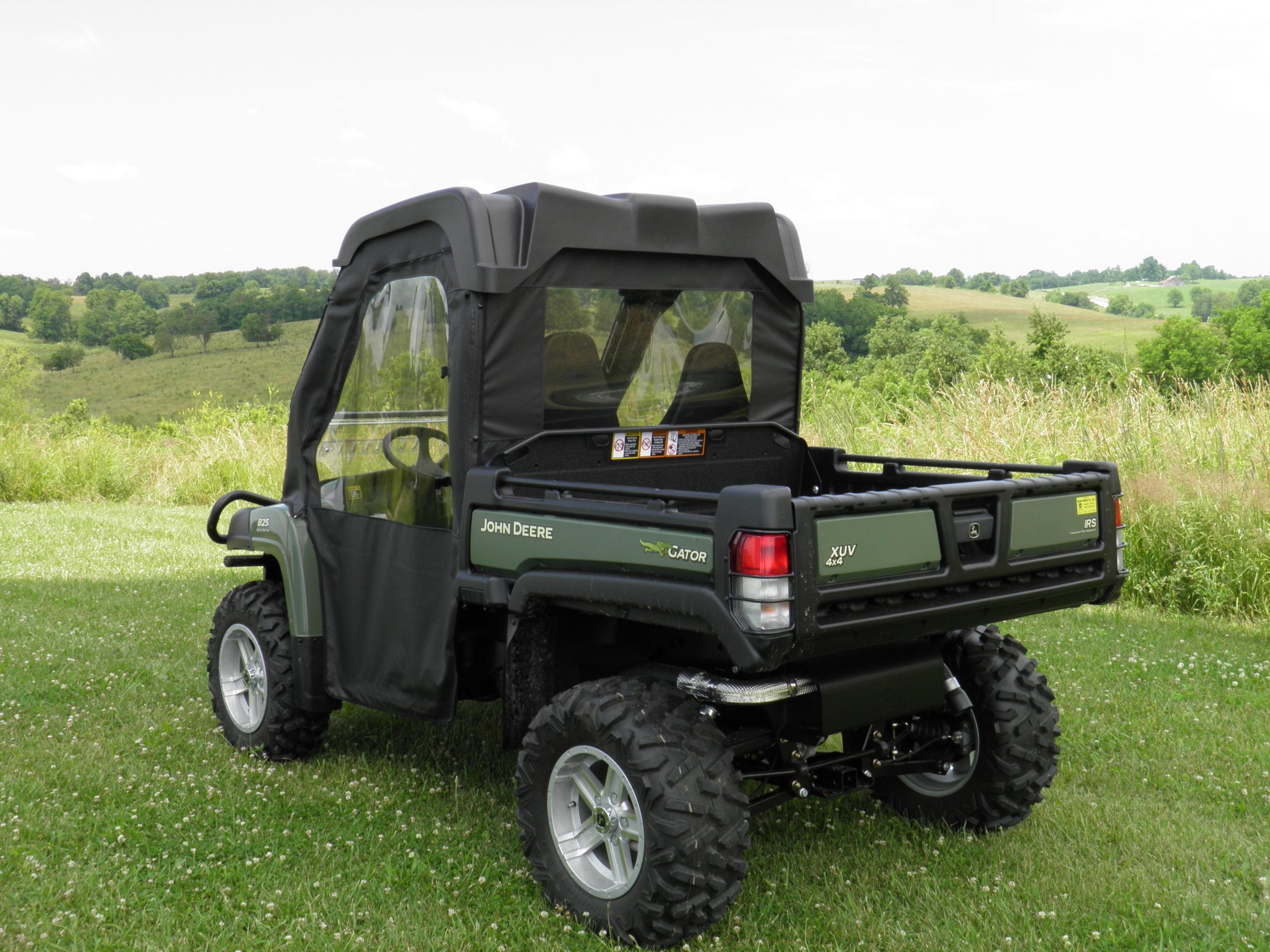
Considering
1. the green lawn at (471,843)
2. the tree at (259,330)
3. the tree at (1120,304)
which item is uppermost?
the tree at (1120,304)

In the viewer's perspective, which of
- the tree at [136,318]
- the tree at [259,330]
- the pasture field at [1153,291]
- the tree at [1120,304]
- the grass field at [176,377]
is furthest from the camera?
the tree at [136,318]

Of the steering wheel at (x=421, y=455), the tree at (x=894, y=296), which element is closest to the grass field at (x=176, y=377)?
the tree at (x=894, y=296)

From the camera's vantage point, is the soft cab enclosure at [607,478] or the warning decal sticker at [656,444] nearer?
the soft cab enclosure at [607,478]

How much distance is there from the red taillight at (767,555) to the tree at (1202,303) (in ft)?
178

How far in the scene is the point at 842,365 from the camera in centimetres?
3553

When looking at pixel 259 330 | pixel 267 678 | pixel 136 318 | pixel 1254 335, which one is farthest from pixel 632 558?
pixel 136 318

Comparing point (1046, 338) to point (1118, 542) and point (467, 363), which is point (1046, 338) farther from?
point (467, 363)


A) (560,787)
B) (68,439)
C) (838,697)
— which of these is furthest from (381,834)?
(68,439)

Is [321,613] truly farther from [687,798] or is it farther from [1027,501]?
[1027,501]

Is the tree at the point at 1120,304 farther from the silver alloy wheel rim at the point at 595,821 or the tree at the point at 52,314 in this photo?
the tree at the point at 52,314

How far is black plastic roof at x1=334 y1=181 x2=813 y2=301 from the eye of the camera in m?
3.84

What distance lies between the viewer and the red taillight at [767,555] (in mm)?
2896

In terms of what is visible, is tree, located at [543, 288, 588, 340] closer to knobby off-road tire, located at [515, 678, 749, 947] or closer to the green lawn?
knobby off-road tire, located at [515, 678, 749, 947]

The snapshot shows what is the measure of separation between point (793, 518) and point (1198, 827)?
2448 millimetres
